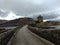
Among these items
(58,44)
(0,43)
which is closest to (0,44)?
(0,43)

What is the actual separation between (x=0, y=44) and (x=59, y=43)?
601 centimetres

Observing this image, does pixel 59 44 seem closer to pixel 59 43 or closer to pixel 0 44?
pixel 59 43

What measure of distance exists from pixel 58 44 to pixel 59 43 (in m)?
0.40

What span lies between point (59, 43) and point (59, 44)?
49 centimetres

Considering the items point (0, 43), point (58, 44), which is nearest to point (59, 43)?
point (58, 44)

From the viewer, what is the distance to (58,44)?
19.9 m

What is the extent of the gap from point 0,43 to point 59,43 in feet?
19.7

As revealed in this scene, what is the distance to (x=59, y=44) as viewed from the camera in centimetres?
1973

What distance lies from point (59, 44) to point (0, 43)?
231 inches

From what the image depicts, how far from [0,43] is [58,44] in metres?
5.81

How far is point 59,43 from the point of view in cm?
2022

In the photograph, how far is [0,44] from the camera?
19078 millimetres

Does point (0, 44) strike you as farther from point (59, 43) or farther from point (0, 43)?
point (59, 43)

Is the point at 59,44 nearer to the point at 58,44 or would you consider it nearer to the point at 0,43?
the point at 58,44
